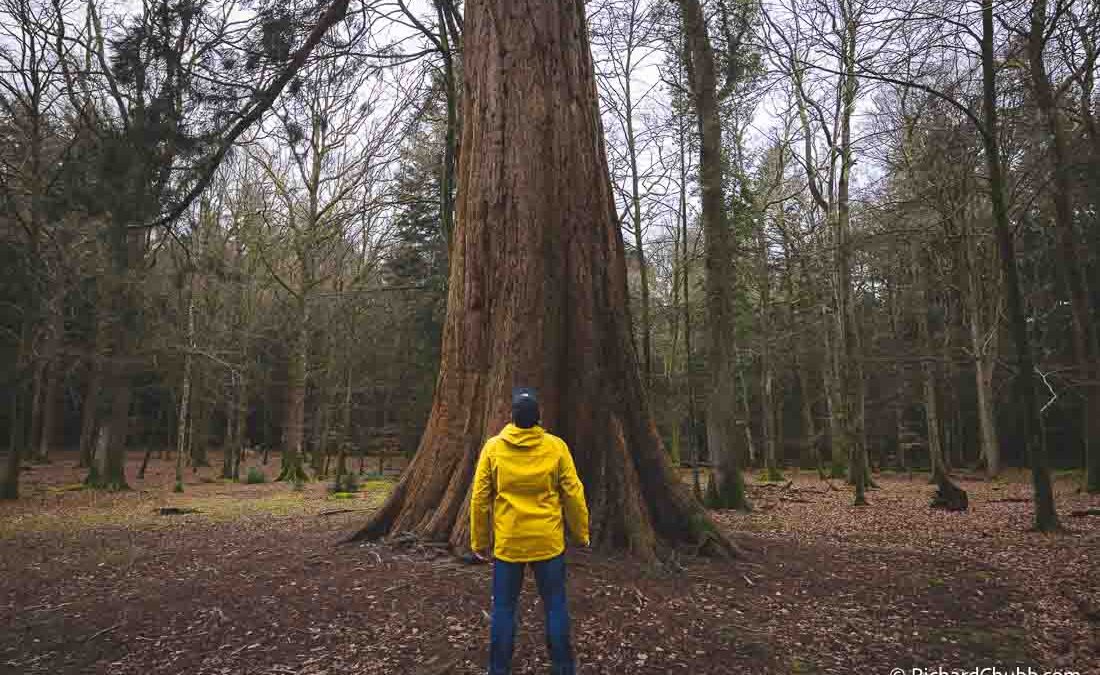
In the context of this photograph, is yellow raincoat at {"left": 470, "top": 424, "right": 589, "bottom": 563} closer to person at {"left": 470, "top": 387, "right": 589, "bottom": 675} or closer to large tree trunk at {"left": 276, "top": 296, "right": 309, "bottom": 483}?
person at {"left": 470, "top": 387, "right": 589, "bottom": 675}

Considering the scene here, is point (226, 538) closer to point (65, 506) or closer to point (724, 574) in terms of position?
point (724, 574)

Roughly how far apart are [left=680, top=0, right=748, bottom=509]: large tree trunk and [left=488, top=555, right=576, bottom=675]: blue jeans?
8025 mm

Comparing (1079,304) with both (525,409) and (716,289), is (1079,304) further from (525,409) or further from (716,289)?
(525,409)

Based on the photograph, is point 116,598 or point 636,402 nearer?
point 116,598

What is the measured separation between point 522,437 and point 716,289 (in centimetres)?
824

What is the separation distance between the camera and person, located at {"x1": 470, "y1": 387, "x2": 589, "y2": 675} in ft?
11.3

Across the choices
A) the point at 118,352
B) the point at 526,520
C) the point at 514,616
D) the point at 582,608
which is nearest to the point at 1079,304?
the point at 582,608

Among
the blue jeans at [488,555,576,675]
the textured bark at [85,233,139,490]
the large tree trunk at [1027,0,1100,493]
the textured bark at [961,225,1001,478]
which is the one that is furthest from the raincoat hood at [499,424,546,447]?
the textured bark at [961,225,1001,478]

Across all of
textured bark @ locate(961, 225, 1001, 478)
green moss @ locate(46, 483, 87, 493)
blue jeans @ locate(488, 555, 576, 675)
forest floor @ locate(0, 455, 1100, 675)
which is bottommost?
green moss @ locate(46, 483, 87, 493)

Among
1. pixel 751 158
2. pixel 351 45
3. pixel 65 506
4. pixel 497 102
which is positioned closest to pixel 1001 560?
pixel 497 102

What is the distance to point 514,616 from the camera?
3.46 meters

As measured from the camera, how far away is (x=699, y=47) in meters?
11.2

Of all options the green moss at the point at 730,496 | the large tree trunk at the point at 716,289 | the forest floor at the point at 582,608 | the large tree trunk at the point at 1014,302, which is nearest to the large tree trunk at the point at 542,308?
the forest floor at the point at 582,608

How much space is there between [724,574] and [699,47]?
905 cm
